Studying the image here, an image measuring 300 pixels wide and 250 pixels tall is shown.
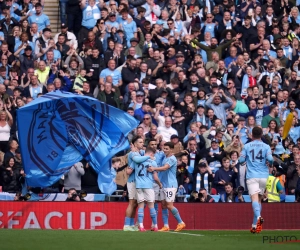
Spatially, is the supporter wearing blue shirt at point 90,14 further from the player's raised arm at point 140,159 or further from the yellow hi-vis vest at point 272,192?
the player's raised arm at point 140,159

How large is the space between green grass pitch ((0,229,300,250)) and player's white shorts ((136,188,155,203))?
1.03 metres

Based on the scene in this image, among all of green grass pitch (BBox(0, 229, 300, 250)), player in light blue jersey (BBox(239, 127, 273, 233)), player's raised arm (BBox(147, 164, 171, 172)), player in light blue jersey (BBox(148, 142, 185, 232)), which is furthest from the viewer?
player in light blue jersey (BBox(148, 142, 185, 232))

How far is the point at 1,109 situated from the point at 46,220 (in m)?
4.44

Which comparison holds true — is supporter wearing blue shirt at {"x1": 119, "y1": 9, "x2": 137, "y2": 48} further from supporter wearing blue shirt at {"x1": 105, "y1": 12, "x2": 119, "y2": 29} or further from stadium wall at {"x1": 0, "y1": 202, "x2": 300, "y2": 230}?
stadium wall at {"x1": 0, "y1": 202, "x2": 300, "y2": 230}

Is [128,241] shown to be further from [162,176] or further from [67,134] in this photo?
[67,134]

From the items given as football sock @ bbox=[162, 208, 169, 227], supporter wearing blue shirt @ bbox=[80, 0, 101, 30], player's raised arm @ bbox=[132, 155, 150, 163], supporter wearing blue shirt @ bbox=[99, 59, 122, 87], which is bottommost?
football sock @ bbox=[162, 208, 169, 227]

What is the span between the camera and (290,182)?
25172 millimetres

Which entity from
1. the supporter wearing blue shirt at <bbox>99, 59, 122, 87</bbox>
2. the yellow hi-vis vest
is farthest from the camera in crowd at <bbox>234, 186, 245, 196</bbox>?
the supporter wearing blue shirt at <bbox>99, 59, 122, 87</bbox>

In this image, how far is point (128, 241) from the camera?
693 inches

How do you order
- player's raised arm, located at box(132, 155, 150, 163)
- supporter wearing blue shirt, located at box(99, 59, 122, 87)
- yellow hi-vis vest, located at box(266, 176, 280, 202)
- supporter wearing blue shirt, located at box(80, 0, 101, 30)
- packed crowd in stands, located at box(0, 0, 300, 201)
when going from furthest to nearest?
supporter wearing blue shirt, located at box(80, 0, 101, 30), supporter wearing blue shirt, located at box(99, 59, 122, 87), packed crowd in stands, located at box(0, 0, 300, 201), yellow hi-vis vest, located at box(266, 176, 280, 202), player's raised arm, located at box(132, 155, 150, 163)

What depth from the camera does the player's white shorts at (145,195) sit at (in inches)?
823

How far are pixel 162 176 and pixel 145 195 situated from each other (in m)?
0.80

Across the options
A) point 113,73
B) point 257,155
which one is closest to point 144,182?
point 257,155

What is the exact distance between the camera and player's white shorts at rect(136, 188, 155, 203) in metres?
20.9
